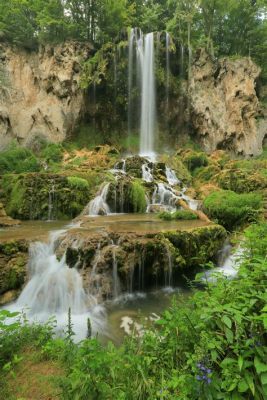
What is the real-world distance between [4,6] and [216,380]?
2524cm

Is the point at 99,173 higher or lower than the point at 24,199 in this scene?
higher

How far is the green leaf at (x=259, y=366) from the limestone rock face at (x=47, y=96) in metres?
18.5

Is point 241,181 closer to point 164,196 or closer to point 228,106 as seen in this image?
point 164,196

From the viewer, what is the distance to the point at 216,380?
5.86ft

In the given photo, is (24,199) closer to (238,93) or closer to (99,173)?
(99,173)

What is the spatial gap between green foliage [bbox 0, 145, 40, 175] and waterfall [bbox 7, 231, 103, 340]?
29.2 ft

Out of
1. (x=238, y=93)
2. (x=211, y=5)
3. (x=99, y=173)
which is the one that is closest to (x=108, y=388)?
(x=99, y=173)

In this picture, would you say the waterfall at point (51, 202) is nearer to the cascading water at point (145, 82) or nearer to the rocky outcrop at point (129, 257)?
the rocky outcrop at point (129, 257)

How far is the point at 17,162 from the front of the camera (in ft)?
45.6

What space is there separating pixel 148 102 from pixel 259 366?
797 inches

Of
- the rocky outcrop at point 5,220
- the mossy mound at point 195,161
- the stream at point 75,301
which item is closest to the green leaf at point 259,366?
the stream at point 75,301

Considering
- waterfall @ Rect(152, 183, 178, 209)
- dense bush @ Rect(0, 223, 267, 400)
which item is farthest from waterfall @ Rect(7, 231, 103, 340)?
waterfall @ Rect(152, 183, 178, 209)

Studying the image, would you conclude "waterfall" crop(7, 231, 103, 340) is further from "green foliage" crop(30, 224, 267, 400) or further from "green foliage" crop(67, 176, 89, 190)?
"green foliage" crop(67, 176, 89, 190)

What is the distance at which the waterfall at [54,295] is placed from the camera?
4781 millimetres
